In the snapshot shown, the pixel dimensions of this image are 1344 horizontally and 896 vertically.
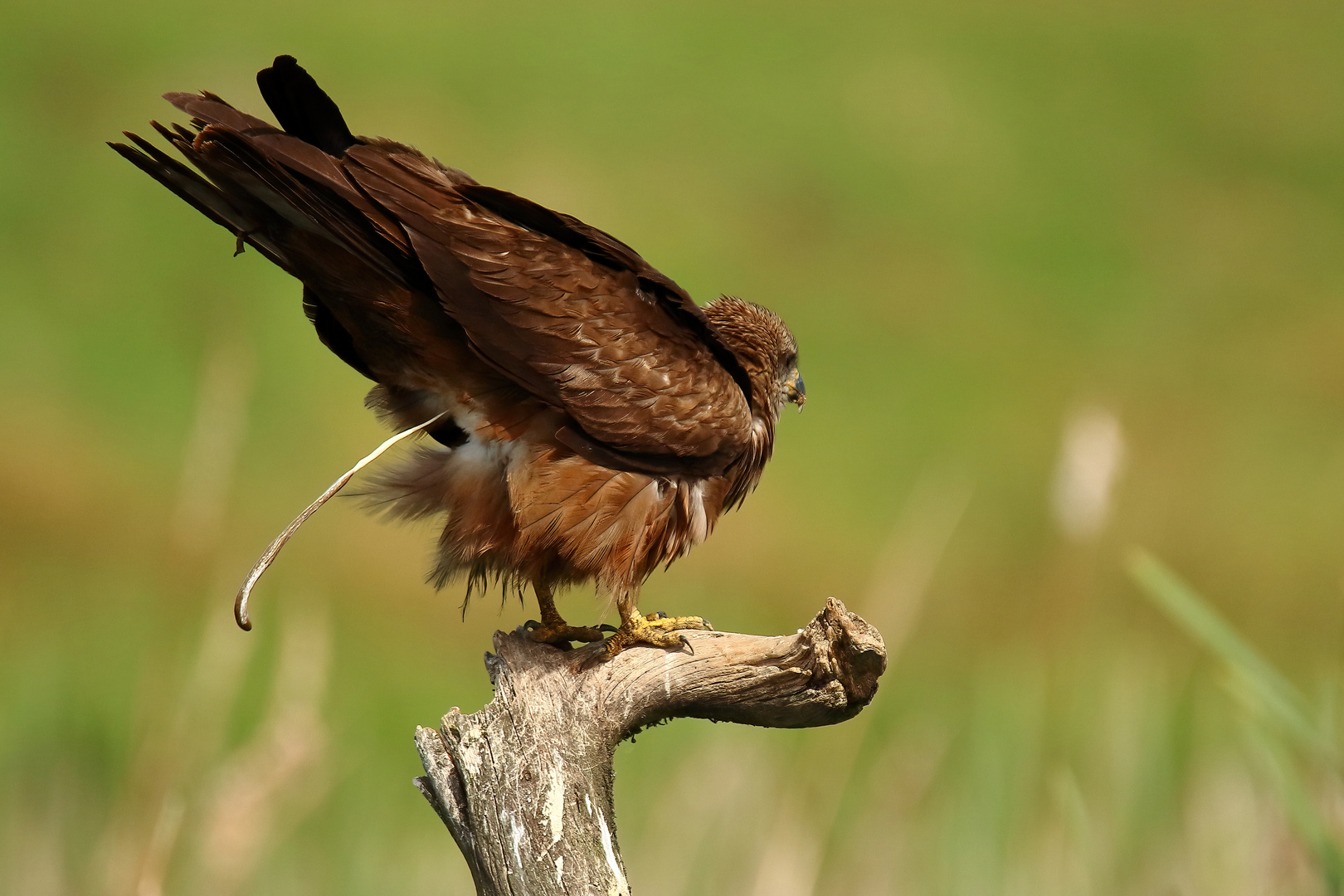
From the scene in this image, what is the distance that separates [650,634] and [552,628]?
41 cm

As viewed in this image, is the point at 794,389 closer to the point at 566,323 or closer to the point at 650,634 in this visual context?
the point at 566,323

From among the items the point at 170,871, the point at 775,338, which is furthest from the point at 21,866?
the point at 775,338

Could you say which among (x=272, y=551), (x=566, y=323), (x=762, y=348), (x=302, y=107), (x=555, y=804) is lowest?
(x=555, y=804)

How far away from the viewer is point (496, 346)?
276 centimetres

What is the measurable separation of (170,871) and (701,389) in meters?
2.86

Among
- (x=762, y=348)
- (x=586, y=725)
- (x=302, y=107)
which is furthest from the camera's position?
(x=762, y=348)

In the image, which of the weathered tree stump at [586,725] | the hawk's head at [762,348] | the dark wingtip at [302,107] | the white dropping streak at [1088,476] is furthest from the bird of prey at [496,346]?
the white dropping streak at [1088,476]

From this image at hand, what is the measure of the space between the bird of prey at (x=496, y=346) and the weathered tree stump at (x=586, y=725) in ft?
0.68

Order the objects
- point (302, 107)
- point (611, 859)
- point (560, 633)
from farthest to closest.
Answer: point (560, 633) < point (302, 107) < point (611, 859)

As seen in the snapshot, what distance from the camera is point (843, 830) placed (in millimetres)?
5414

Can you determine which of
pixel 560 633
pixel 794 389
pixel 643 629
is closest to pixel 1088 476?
pixel 794 389

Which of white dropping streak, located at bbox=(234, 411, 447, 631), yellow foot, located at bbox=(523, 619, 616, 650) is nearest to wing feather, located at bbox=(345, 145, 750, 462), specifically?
white dropping streak, located at bbox=(234, 411, 447, 631)

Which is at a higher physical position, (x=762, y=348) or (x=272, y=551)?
(x=272, y=551)

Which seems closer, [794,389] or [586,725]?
[586,725]
